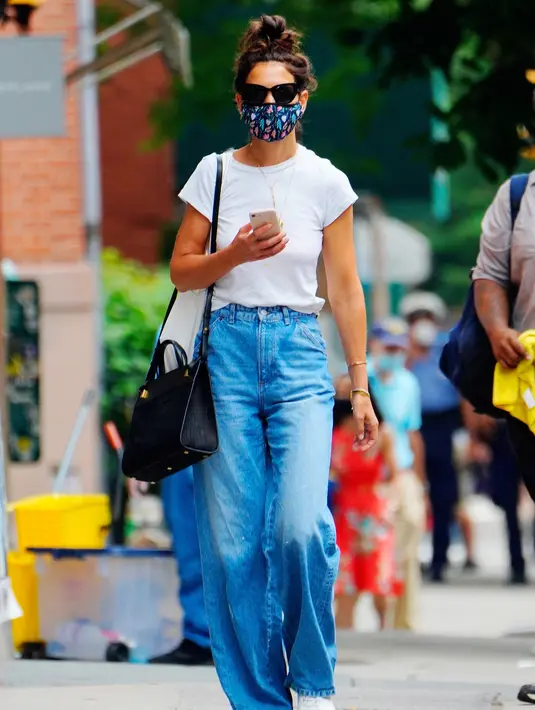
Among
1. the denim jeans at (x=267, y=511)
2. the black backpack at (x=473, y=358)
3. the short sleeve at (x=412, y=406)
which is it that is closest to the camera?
the denim jeans at (x=267, y=511)

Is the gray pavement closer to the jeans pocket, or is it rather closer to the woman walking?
the woman walking

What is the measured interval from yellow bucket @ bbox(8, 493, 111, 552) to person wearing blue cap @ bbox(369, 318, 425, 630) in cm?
258

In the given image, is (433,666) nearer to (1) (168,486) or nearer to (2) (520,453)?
(1) (168,486)

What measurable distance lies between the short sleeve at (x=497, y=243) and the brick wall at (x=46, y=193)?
337 inches

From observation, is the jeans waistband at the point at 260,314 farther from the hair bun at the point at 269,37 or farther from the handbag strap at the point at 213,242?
the hair bun at the point at 269,37

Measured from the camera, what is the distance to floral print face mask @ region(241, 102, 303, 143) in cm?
490

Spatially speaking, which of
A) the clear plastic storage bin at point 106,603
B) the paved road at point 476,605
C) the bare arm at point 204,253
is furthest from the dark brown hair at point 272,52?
the paved road at point 476,605

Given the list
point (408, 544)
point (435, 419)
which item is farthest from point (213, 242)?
point (435, 419)

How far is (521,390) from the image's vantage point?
579 cm

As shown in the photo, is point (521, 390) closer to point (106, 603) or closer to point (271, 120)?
point (271, 120)

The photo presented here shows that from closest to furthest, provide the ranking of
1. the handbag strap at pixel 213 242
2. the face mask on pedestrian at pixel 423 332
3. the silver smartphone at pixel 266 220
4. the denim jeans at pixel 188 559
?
the silver smartphone at pixel 266 220, the handbag strap at pixel 213 242, the denim jeans at pixel 188 559, the face mask on pedestrian at pixel 423 332

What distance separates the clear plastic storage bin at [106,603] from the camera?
736cm

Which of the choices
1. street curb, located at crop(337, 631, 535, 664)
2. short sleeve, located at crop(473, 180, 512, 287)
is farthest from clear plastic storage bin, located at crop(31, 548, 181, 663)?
short sleeve, located at crop(473, 180, 512, 287)

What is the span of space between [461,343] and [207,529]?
5.24 ft
